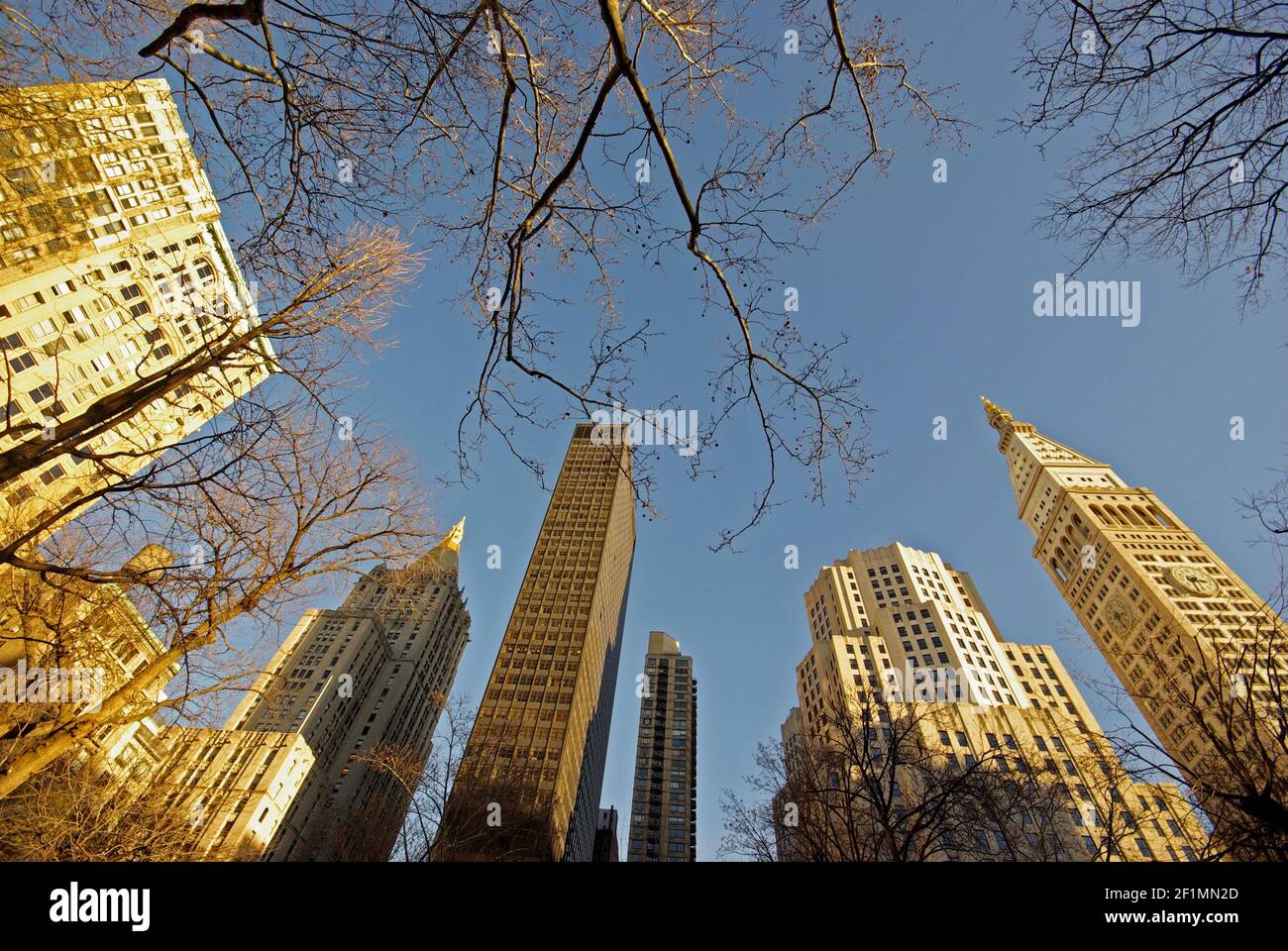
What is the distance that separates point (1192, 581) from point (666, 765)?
9142cm

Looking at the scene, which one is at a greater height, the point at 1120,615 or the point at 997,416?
the point at 997,416

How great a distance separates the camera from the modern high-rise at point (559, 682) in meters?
44.4

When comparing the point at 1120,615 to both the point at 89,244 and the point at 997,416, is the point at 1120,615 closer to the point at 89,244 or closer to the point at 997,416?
the point at 997,416

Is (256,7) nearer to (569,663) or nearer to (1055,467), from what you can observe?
(569,663)

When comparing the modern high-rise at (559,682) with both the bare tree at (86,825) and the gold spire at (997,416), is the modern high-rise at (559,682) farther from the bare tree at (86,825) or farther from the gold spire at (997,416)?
the gold spire at (997,416)

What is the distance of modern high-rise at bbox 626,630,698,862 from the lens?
106m

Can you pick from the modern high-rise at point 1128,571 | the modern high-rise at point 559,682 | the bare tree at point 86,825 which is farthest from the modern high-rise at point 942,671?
the bare tree at point 86,825

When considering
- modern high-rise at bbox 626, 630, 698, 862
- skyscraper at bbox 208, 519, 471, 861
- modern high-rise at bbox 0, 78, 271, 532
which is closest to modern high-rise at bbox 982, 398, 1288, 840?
modern high-rise at bbox 0, 78, 271, 532

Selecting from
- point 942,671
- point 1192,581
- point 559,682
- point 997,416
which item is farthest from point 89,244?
point 997,416

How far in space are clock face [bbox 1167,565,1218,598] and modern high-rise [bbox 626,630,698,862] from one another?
8396 cm

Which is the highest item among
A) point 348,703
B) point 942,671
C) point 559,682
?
point 348,703

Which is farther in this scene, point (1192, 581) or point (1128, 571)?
point (1128, 571)

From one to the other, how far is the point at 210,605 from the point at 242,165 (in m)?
5.07

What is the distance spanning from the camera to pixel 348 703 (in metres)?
88.0
